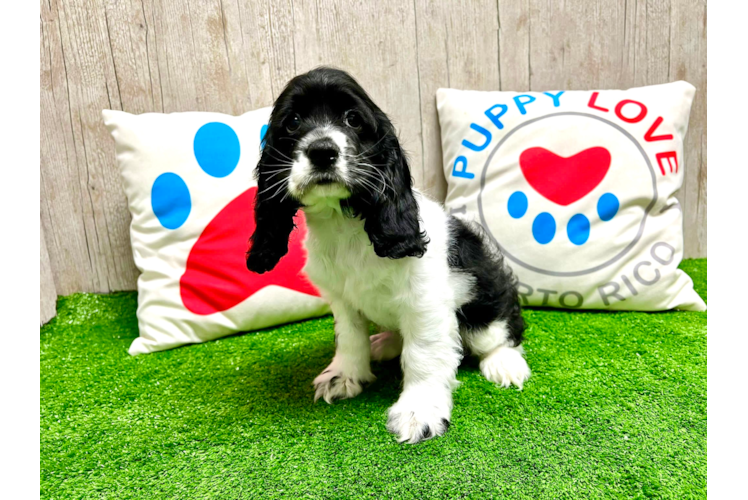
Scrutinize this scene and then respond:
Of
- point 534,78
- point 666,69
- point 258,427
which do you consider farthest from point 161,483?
point 666,69

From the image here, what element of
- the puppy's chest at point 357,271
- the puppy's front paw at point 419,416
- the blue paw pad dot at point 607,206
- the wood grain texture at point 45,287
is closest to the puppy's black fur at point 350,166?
the puppy's chest at point 357,271

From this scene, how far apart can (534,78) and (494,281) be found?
1778 millimetres

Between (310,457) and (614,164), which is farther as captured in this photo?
(614,164)

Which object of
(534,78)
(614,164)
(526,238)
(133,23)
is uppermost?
(133,23)

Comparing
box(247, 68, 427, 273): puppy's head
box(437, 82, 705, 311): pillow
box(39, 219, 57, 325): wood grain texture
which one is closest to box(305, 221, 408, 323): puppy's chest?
box(247, 68, 427, 273): puppy's head

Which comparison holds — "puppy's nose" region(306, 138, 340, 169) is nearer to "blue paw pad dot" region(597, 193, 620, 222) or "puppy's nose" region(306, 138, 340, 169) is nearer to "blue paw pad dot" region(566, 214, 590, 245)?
"blue paw pad dot" region(566, 214, 590, 245)

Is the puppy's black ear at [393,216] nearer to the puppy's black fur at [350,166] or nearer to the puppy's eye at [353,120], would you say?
the puppy's black fur at [350,166]

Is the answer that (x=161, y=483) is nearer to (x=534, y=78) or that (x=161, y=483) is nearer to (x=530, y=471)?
Answer: (x=530, y=471)

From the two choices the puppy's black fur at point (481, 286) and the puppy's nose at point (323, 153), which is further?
the puppy's black fur at point (481, 286)

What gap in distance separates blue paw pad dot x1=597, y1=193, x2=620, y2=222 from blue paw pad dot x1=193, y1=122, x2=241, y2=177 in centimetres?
221

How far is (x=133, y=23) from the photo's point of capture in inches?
128

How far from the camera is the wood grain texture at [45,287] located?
3328mm

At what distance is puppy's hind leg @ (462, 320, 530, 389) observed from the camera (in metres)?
2.35

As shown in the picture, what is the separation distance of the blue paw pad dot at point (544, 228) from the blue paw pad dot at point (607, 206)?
0.28 m
